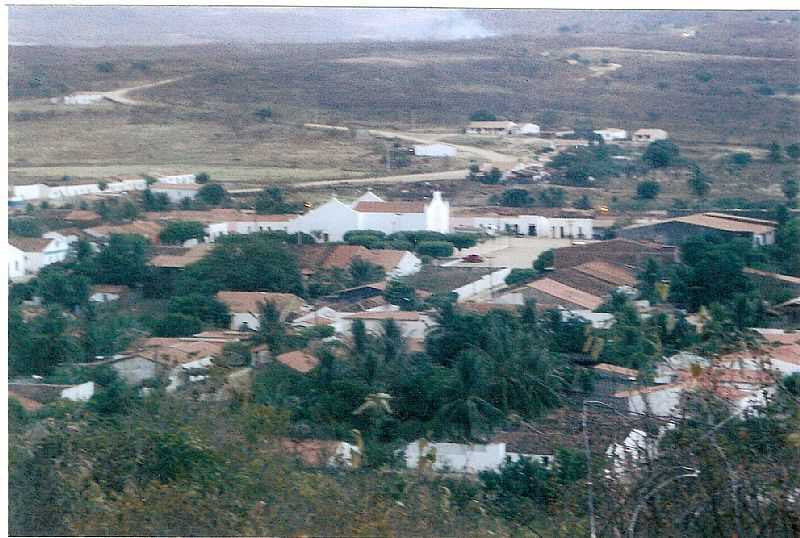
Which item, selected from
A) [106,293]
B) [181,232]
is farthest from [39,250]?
[181,232]

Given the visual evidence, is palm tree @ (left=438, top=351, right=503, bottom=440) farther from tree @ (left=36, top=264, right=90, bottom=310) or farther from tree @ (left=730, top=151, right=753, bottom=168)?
tree @ (left=36, top=264, right=90, bottom=310)

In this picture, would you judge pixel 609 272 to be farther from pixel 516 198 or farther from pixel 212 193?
pixel 212 193

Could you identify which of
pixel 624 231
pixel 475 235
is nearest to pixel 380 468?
pixel 475 235

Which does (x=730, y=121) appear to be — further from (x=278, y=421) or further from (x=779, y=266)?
(x=278, y=421)

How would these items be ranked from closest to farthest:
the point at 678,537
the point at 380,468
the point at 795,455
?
1. the point at 678,537
2. the point at 795,455
3. the point at 380,468

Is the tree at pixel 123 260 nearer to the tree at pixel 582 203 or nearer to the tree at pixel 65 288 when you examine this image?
the tree at pixel 65 288
